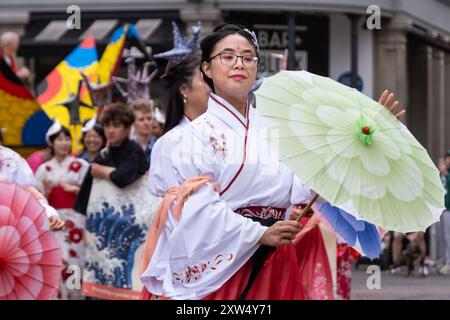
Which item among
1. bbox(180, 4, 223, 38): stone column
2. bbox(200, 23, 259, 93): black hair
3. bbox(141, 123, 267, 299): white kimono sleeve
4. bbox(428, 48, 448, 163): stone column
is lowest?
bbox(141, 123, 267, 299): white kimono sleeve

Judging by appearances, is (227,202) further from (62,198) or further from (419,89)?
(419,89)

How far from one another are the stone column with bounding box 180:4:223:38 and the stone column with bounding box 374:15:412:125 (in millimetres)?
2987

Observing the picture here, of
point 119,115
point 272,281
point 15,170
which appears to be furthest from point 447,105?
point 272,281

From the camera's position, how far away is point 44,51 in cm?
2403

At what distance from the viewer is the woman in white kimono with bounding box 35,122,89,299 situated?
11539 mm

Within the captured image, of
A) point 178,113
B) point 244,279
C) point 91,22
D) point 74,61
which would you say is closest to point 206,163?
point 244,279

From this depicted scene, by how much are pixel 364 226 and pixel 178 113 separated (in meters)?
1.79

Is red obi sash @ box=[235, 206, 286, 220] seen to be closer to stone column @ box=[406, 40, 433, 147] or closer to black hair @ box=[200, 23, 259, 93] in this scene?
black hair @ box=[200, 23, 259, 93]

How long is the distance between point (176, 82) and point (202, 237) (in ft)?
7.10

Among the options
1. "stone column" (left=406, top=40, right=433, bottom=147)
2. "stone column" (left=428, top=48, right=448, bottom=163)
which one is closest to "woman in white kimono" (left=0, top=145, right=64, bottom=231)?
"stone column" (left=406, top=40, right=433, bottom=147)

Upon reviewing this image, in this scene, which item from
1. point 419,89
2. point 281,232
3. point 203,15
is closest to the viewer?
point 281,232

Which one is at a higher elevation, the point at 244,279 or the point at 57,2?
the point at 57,2

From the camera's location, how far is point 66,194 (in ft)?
37.9
